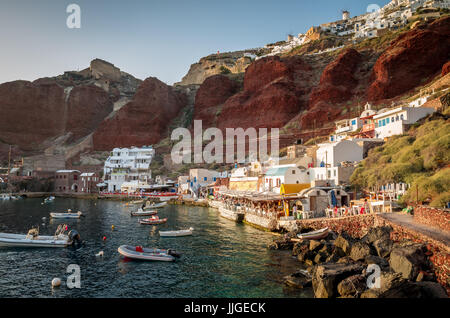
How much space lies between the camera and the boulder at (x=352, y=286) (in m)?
13.8

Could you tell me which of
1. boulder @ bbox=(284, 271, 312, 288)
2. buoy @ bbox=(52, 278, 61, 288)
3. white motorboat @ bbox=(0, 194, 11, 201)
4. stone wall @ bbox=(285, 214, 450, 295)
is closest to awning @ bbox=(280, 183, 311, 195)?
stone wall @ bbox=(285, 214, 450, 295)

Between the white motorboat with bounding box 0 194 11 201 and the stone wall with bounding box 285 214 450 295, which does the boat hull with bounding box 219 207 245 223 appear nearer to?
the stone wall with bounding box 285 214 450 295

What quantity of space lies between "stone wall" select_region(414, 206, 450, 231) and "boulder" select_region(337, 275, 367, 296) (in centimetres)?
683

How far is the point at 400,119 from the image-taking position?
42.4 meters

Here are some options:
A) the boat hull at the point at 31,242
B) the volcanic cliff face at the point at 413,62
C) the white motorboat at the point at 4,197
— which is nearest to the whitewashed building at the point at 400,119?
the volcanic cliff face at the point at 413,62

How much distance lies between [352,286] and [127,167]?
286ft

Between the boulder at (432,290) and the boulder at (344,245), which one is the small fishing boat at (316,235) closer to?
the boulder at (344,245)

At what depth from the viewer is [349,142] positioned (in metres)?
40.7

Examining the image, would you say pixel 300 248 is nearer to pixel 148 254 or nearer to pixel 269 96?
pixel 148 254

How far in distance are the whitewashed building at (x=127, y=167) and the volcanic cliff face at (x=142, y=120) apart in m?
17.2

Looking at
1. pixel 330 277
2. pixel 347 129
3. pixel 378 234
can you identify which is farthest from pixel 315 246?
pixel 347 129

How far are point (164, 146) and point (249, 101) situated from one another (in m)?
35.3

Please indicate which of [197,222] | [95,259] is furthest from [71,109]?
[95,259]
